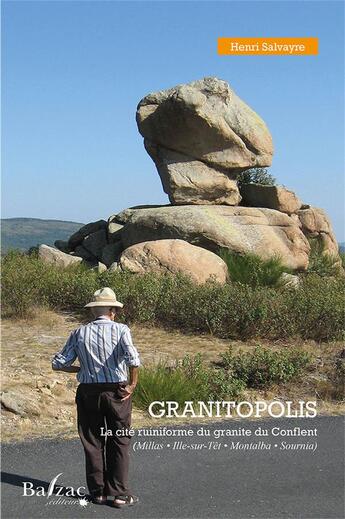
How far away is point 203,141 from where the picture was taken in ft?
62.2

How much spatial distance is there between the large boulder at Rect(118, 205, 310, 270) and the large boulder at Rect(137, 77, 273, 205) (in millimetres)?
825

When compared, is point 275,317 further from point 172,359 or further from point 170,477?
point 170,477

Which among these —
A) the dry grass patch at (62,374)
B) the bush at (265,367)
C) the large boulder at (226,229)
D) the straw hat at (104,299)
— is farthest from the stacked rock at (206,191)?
the straw hat at (104,299)

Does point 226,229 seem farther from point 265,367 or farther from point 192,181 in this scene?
point 265,367

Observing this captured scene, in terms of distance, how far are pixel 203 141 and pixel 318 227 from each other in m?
5.18

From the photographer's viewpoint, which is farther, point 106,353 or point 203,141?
point 203,141

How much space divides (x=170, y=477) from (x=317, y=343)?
6.44 metres

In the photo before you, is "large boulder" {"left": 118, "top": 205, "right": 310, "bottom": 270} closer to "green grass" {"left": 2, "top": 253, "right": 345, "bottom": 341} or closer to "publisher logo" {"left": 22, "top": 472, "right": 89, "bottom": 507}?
"green grass" {"left": 2, "top": 253, "right": 345, "bottom": 341}

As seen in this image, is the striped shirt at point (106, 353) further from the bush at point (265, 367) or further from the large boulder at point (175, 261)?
the large boulder at point (175, 261)

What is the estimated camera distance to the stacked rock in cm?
1744

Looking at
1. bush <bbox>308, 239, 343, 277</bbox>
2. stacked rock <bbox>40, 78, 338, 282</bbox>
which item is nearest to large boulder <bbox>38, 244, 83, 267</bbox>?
stacked rock <bbox>40, 78, 338, 282</bbox>

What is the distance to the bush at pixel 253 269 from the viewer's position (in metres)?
15.3

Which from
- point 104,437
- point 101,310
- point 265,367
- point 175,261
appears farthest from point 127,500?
point 175,261

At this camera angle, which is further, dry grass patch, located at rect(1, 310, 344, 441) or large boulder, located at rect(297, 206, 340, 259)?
large boulder, located at rect(297, 206, 340, 259)
